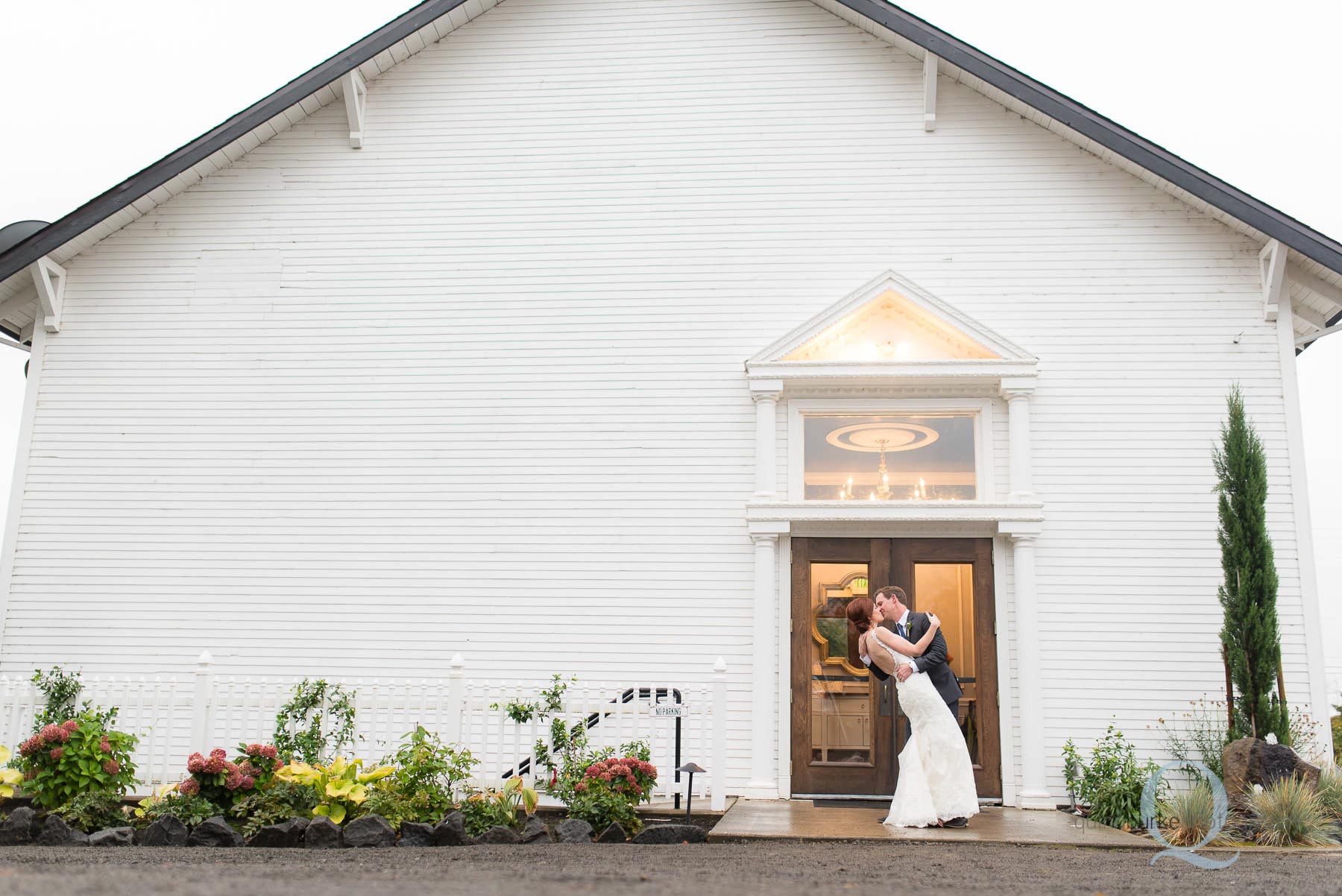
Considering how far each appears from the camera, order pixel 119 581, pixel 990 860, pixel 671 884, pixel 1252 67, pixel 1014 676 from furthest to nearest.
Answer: pixel 1252 67 → pixel 119 581 → pixel 1014 676 → pixel 990 860 → pixel 671 884

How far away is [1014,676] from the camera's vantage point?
30.7 ft

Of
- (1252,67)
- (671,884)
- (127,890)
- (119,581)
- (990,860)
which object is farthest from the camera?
(1252,67)

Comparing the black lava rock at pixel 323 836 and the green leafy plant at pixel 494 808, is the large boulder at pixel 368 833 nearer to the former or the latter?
the black lava rock at pixel 323 836

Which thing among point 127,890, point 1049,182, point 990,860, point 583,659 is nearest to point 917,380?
point 1049,182

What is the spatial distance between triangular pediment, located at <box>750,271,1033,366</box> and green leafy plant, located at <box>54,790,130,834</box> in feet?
20.1

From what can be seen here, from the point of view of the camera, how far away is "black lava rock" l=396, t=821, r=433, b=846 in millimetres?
7102

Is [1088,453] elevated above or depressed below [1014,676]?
above

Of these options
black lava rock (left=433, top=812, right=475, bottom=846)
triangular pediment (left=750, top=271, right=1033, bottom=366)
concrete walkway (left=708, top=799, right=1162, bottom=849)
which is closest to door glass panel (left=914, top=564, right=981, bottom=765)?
concrete walkway (left=708, top=799, right=1162, bottom=849)

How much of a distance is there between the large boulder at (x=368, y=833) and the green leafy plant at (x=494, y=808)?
53cm

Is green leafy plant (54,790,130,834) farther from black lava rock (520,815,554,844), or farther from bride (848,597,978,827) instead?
bride (848,597,978,827)

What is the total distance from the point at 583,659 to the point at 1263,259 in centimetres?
712

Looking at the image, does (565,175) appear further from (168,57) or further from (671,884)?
(168,57)

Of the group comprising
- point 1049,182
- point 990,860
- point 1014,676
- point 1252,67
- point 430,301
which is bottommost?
point 990,860

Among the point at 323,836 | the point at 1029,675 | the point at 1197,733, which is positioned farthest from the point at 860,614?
the point at 323,836
